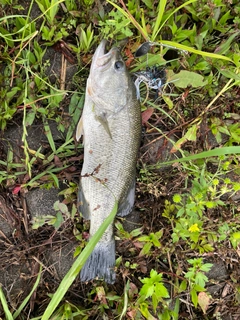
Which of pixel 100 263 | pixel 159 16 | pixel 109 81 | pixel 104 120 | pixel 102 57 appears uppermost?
pixel 159 16

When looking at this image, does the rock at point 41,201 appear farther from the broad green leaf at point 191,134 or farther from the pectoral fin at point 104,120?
the broad green leaf at point 191,134

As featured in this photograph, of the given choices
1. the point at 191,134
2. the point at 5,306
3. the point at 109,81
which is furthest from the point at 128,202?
the point at 5,306

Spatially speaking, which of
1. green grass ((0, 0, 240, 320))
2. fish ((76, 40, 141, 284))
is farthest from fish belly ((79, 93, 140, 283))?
green grass ((0, 0, 240, 320))

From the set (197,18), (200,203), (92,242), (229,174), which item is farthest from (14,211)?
(197,18)

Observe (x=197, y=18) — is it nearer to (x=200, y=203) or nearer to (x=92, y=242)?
(x=200, y=203)

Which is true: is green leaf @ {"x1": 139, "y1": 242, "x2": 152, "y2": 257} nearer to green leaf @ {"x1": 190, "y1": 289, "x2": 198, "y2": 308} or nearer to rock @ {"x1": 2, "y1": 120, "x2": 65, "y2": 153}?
green leaf @ {"x1": 190, "y1": 289, "x2": 198, "y2": 308}

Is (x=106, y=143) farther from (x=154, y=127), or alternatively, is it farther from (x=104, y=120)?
(x=154, y=127)
